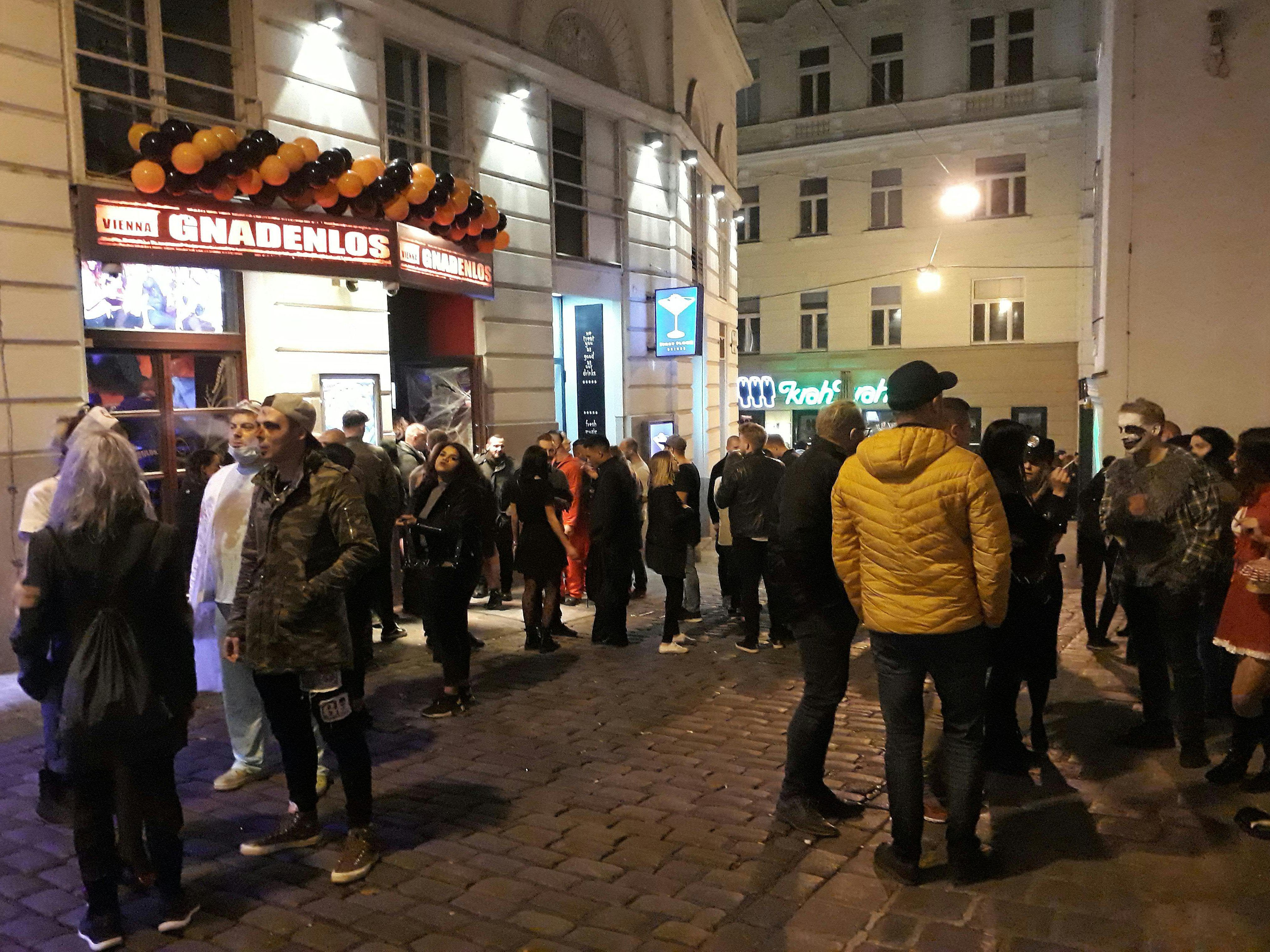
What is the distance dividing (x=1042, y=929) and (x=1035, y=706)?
1962mm

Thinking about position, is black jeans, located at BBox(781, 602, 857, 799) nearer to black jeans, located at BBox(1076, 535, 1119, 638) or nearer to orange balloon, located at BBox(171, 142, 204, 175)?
black jeans, located at BBox(1076, 535, 1119, 638)

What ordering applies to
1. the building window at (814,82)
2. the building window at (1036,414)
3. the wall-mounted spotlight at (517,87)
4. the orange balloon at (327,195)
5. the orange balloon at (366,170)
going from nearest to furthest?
the orange balloon at (327,195) < the orange balloon at (366,170) < the wall-mounted spotlight at (517,87) < the building window at (1036,414) < the building window at (814,82)

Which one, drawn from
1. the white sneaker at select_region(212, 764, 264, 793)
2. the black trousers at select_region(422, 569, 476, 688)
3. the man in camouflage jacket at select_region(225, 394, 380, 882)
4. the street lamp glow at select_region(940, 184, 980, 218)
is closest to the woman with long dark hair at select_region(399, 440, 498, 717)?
the black trousers at select_region(422, 569, 476, 688)

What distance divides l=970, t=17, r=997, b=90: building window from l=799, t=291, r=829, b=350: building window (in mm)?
6795

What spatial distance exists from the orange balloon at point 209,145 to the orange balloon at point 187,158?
32 mm

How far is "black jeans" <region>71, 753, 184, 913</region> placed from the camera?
3.44 metres

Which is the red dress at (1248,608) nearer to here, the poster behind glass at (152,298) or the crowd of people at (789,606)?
the crowd of people at (789,606)

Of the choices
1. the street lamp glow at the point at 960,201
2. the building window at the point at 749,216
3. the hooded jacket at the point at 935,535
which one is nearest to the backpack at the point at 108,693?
the hooded jacket at the point at 935,535

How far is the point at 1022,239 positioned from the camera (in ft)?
84.1

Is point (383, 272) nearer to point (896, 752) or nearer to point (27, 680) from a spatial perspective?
point (27, 680)

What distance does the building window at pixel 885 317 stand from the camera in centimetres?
2711

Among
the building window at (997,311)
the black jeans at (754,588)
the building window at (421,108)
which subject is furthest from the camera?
the building window at (997,311)

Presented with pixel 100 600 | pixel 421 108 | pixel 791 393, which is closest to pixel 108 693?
pixel 100 600

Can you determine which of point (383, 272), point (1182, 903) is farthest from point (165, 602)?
point (383, 272)
